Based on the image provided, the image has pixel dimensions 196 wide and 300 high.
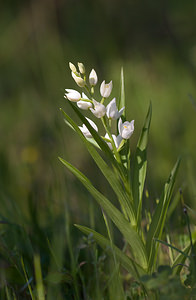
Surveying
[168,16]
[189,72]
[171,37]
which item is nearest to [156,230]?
[189,72]

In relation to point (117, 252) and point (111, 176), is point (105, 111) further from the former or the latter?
point (117, 252)

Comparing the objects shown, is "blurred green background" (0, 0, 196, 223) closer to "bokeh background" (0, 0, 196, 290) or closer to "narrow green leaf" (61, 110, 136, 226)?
"bokeh background" (0, 0, 196, 290)

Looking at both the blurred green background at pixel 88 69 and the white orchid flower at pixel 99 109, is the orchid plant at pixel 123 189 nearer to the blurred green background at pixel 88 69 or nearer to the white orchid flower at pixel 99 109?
the white orchid flower at pixel 99 109

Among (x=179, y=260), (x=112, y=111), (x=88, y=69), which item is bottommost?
(x=179, y=260)

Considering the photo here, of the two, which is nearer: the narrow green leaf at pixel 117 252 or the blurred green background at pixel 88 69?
the narrow green leaf at pixel 117 252

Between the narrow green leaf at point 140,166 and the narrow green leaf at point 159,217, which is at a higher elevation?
the narrow green leaf at point 140,166

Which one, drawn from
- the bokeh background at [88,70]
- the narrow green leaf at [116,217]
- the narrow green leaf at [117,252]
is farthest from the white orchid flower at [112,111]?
the bokeh background at [88,70]

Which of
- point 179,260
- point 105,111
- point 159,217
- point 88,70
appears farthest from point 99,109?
point 88,70

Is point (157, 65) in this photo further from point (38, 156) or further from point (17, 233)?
point (17, 233)

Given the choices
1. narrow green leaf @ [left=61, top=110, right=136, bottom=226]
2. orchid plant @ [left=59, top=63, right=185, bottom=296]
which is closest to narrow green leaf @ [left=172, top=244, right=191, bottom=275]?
orchid plant @ [left=59, top=63, right=185, bottom=296]
